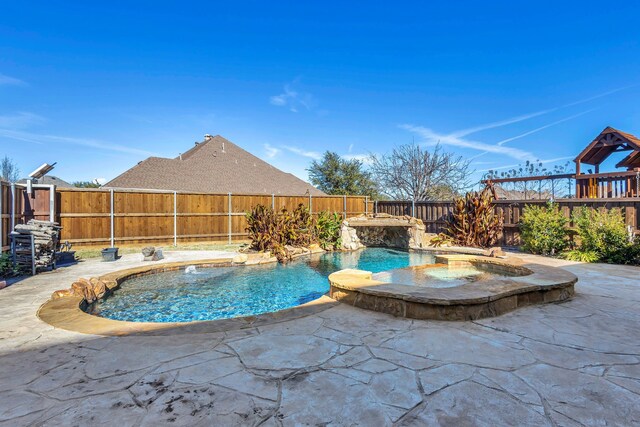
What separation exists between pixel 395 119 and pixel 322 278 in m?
13.2

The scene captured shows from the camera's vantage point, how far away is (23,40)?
8.90 metres

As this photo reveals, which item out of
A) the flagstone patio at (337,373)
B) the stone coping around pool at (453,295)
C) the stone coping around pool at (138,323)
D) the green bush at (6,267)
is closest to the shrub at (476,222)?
the stone coping around pool at (453,295)

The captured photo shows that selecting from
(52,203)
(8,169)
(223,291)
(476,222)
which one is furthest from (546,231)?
(8,169)

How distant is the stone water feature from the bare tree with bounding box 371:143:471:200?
695 centimetres

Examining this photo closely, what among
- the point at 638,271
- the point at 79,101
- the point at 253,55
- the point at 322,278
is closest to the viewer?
the point at 638,271

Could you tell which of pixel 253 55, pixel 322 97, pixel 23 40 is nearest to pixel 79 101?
pixel 23 40

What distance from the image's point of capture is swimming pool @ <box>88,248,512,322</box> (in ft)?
15.0

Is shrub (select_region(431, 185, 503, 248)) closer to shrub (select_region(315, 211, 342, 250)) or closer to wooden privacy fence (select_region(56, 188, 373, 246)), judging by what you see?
shrub (select_region(315, 211, 342, 250))

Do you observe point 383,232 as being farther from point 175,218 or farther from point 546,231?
point 175,218

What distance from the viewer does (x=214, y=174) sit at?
57.6 feet

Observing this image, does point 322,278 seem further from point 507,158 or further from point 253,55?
point 507,158

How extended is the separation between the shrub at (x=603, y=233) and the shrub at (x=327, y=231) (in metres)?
6.73

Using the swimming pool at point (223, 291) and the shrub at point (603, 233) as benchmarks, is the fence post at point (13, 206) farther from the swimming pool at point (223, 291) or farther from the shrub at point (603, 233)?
the shrub at point (603, 233)

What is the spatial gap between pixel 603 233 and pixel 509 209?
3.01 m
